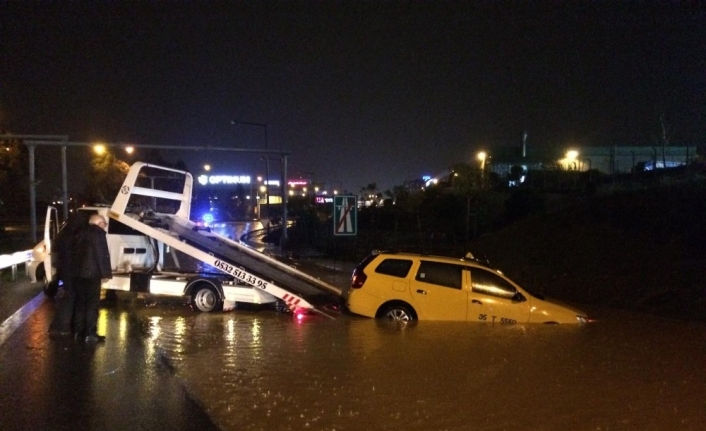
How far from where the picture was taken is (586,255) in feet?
61.2

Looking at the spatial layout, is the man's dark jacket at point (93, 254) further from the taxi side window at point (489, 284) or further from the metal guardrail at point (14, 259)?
the metal guardrail at point (14, 259)

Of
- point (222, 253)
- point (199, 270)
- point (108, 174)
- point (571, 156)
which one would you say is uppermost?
point (571, 156)

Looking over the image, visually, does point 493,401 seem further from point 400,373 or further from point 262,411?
point 262,411

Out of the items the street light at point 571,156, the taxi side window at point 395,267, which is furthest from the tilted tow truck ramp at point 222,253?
the street light at point 571,156

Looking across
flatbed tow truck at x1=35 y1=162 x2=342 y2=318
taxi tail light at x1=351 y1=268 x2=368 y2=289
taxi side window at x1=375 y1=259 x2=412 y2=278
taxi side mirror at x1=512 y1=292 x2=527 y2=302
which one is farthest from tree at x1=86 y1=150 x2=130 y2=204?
taxi side mirror at x1=512 y1=292 x2=527 y2=302

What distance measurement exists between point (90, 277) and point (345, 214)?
29.2 ft

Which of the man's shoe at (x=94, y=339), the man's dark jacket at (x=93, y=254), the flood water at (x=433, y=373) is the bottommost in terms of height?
the flood water at (x=433, y=373)

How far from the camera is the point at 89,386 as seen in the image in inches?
291

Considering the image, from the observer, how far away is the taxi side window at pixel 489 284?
11.7 metres

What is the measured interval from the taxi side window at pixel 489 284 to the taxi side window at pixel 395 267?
1.16 m

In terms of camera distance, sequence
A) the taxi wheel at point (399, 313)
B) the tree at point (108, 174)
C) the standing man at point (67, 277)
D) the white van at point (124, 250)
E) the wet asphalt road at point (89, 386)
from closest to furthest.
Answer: the wet asphalt road at point (89, 386), the standing man at point (67, 277), the taxi wheel at point (399, 313), the white van at point (124, 250), the tree at point (108, 174)

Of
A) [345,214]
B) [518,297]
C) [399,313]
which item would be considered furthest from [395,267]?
[345,214]

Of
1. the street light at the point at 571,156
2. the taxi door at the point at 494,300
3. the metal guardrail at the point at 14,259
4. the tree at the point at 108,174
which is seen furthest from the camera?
the tree at the point at 108,174

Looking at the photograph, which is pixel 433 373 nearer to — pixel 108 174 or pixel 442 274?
pixel 442 274
